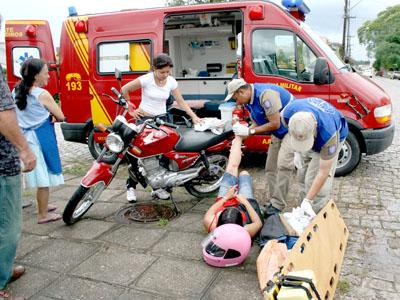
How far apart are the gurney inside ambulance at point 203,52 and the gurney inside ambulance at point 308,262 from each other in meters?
4.87

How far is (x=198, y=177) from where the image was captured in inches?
188

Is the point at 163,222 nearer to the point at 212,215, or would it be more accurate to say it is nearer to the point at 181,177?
the point at 181,177

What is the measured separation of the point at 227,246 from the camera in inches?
125

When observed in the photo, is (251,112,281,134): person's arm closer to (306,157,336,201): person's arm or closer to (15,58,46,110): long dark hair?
(306,157,336,201): person's arm

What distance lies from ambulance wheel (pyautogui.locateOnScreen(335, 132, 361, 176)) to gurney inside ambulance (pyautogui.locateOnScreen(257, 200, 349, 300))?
7.23 ft

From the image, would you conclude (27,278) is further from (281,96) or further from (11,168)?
(281,96)

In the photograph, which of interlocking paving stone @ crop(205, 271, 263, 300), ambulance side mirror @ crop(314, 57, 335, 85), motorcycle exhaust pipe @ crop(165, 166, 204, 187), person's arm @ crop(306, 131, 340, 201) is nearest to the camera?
interlocking paving stone @ crop(205, 271, 263, 300)

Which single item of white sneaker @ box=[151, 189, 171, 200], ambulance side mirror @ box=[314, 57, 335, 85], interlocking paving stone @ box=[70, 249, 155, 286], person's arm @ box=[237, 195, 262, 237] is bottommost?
interlocking paving stone @ box=[70, 249, 155, 286]

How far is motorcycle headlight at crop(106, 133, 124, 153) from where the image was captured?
407 cm

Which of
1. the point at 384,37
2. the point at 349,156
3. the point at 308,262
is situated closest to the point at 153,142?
the point at 308,262

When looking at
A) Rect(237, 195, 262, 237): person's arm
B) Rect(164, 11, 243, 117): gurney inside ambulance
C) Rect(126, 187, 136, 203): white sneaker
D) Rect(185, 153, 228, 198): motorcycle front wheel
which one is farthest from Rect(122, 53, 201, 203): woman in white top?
Rect(164, 11, 243, 117): gurney inside ambulance

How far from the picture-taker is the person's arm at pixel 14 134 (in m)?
2.46

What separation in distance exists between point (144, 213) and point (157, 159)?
2.09 ft

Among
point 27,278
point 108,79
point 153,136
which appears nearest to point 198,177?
point 153,136
